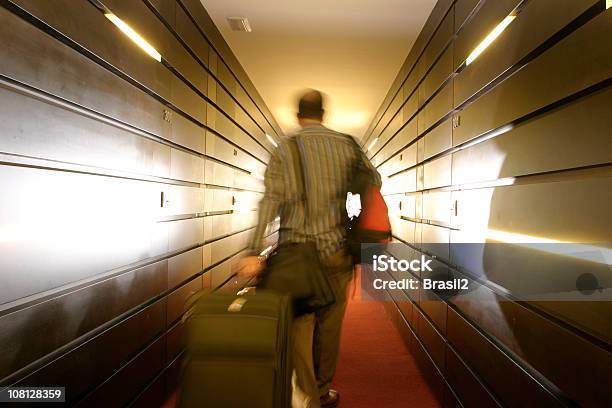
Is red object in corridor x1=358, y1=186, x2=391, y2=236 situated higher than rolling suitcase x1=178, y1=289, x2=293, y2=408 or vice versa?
red object in corridor x1=358, y1=186, x2=391, y2=236

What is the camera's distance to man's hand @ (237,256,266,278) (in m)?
2.02

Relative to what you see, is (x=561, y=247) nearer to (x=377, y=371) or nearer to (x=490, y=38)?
(x=490, y=38)

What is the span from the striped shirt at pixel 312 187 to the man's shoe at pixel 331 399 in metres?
0.97

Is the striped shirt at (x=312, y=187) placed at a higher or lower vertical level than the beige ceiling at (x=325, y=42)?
lower

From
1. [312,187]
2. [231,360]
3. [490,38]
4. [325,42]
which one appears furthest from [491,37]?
[325,42]

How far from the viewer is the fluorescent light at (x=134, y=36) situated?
2153mm

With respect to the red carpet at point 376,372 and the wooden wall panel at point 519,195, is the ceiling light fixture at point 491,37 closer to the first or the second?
the wooden wall panel at point 519,195

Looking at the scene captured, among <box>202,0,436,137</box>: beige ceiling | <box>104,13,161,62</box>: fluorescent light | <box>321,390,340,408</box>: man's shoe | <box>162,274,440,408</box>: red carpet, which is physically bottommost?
<box>162,274,440,408</box>: red carpet

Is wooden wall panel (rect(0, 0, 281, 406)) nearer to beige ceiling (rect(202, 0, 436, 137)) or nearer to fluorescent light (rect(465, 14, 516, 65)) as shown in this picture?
beige ceiling (rect(202, 0, 436, 137))

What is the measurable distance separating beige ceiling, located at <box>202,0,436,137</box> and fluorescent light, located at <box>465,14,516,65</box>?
3.85 ft

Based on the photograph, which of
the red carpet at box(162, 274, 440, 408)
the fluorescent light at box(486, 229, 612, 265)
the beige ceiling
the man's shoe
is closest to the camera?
the fluorescent light at box(486, 229, 612, 265)

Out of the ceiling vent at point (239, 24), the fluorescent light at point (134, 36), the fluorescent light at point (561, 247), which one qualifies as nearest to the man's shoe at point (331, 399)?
the fluorescent light at point (561, 247)

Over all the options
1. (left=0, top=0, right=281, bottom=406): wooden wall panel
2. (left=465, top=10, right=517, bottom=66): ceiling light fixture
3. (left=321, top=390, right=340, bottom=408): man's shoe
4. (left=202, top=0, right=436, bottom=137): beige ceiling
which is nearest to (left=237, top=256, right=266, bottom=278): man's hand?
(left=0, top=0, right=281, bottom=406): wooden wall panel

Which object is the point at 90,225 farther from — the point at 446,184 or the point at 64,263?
the point at 446,184
